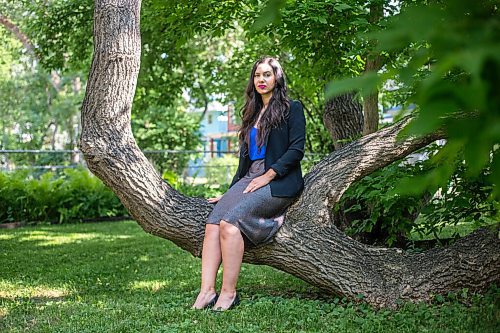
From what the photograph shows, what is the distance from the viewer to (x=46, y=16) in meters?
9.62

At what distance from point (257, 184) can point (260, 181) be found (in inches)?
1.2

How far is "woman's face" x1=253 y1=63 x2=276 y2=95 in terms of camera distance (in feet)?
15.1

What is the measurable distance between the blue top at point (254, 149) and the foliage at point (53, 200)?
24.0ft

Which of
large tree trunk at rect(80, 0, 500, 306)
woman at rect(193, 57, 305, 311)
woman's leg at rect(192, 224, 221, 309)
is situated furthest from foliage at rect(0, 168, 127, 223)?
woman's leg at rect(192, 224, 221, 309)

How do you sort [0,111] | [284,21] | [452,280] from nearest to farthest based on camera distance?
1. [452,280]
2. [284,21]
3. [0,111]

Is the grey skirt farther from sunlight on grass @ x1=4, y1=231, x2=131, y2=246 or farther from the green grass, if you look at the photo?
sunlight on grass @ x1=4, y1=231, x2=131, y2=246

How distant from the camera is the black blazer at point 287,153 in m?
4.43

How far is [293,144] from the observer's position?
447cm

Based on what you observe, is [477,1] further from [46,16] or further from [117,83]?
[46,16]

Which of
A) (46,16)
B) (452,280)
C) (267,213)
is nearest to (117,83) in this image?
(267,213)

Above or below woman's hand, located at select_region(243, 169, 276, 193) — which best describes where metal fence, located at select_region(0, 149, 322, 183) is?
below

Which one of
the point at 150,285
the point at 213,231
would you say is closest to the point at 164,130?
the point at 150,285

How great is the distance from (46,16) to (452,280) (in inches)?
302

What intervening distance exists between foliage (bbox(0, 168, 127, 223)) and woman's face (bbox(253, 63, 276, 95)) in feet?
24.4
